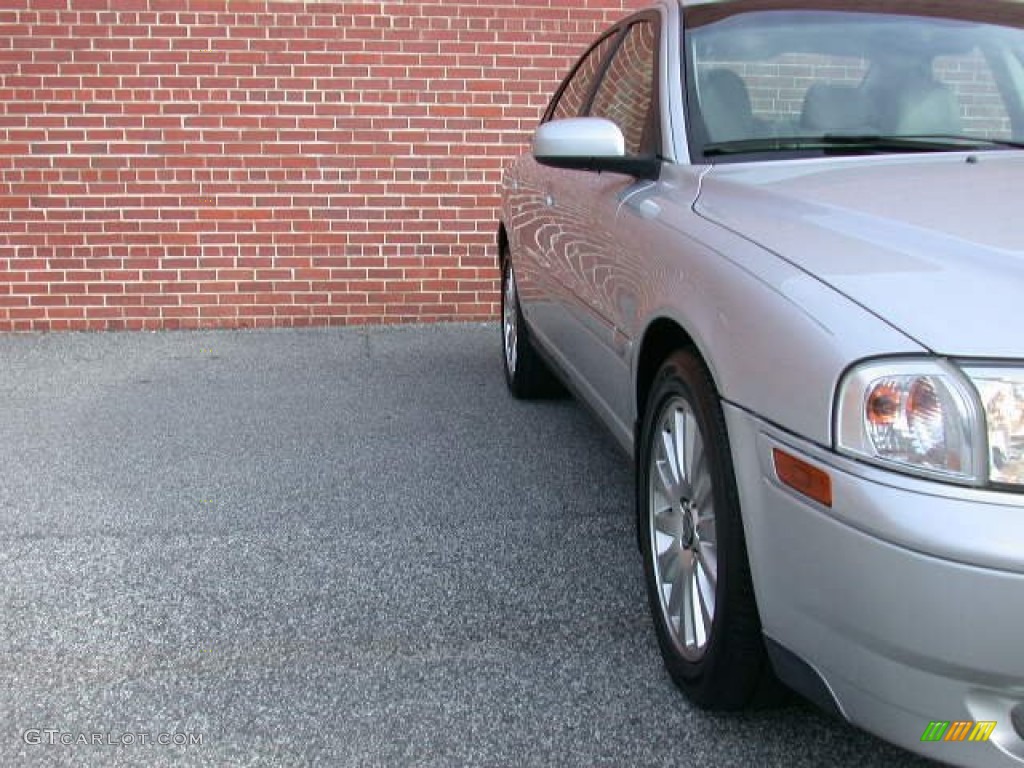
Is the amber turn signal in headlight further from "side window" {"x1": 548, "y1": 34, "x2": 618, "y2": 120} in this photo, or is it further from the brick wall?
the brick wall

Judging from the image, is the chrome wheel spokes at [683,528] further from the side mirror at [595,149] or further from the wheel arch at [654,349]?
the side mirror at [595,149]

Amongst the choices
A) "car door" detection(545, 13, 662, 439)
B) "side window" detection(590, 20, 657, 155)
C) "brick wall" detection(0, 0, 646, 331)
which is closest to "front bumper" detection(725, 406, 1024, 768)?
"car door" detection(545, 13, 662, 439)

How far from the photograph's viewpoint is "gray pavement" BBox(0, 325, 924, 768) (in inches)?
107

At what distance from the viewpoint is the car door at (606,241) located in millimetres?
3449

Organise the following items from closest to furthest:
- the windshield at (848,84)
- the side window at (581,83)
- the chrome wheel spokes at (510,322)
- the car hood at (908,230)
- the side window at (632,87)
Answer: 1. the car hood at (908,230)
2. the windshield at (848,84)
3. the side window at (632,87)
4. the side window at (581,83)
5. the chrome wheel spokes at (510,322)

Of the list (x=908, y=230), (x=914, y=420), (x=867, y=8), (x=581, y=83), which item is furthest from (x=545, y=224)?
(x=914, y=420)

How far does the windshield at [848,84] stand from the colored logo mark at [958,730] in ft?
5.73

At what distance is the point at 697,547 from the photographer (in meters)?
2.75

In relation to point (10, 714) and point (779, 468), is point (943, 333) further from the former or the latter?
point (10, 714)

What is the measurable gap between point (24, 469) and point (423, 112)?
4.01 metres

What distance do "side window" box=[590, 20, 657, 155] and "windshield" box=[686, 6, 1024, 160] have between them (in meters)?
0.18

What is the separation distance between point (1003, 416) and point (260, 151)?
21.8ft

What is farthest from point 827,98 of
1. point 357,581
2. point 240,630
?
point 240,630

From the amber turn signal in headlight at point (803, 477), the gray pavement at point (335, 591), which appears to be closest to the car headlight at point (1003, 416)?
the amber turn signal in headlight at point (803, 477)
